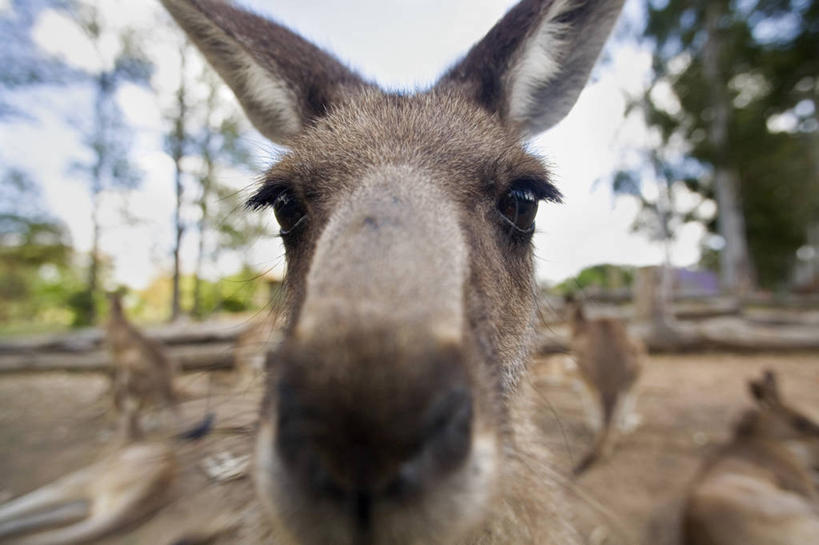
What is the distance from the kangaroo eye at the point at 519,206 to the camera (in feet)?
7.19

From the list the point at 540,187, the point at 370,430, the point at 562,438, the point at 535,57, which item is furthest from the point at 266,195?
the point at 562,438

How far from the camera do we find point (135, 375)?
7703mm

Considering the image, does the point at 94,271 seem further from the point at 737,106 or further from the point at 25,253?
the point at 737,106

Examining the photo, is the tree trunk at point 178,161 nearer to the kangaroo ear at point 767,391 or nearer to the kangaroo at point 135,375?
the kangaroo at point 135,375

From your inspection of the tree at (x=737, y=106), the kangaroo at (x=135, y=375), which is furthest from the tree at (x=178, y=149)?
the tree at (x=737, y=106)

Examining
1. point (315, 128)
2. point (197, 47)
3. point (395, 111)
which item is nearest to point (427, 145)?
point (395, 111)

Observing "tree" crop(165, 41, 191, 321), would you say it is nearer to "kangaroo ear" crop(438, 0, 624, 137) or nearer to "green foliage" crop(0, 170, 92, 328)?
"green foliage" crop(0, 170, 92, 328)

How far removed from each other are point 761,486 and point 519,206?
425 centimetres

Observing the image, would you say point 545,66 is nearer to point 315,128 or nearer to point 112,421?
point 315,128

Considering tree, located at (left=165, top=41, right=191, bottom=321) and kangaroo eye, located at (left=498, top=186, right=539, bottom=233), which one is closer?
kangaroo eye, located at (left=498, top=186, right=539, bottom=233)

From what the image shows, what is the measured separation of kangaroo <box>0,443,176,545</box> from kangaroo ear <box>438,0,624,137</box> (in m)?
4.13

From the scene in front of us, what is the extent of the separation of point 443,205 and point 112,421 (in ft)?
29.0

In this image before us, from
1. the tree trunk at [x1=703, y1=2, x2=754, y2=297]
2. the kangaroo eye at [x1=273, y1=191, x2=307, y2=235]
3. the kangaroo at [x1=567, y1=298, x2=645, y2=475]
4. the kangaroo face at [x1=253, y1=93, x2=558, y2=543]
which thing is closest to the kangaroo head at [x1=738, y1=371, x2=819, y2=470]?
the kangaroo at [x1=567, y1=298, x2=645, y2=475]

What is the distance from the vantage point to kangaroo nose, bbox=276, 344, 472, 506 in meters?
0.93
